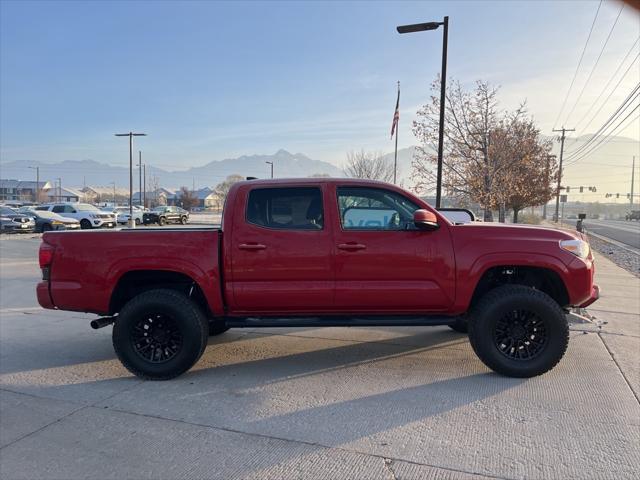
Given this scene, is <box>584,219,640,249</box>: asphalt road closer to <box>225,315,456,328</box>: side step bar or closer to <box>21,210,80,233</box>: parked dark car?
<box>225,315,456,328</box>: side step bar

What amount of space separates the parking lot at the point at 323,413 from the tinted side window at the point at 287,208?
151 cm

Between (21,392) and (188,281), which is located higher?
(188,281)

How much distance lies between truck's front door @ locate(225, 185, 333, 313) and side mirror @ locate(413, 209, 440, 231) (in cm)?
83

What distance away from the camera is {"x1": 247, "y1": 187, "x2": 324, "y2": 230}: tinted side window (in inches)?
181

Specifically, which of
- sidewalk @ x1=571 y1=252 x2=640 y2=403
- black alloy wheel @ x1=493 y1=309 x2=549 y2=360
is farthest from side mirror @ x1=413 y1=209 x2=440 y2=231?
sidewalk @ x1=571 y1=252 x2=640 y2=403

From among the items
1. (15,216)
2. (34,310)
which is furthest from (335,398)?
(15,216)

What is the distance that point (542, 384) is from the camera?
4.33 m

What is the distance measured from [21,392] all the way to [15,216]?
29.8 meters

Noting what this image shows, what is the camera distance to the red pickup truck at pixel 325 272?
444 centimetres

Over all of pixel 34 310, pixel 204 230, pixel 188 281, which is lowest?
pixel 34 310

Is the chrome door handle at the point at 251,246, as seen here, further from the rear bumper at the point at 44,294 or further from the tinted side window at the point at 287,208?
the rear bumper at the point at 44,294

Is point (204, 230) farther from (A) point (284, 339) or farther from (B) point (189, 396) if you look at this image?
(A) point (284, 339)

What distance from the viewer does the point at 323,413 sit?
12.4ft

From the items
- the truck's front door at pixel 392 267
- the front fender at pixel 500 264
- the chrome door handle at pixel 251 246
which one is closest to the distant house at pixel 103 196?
the chrome door handle at pixel 251 246
